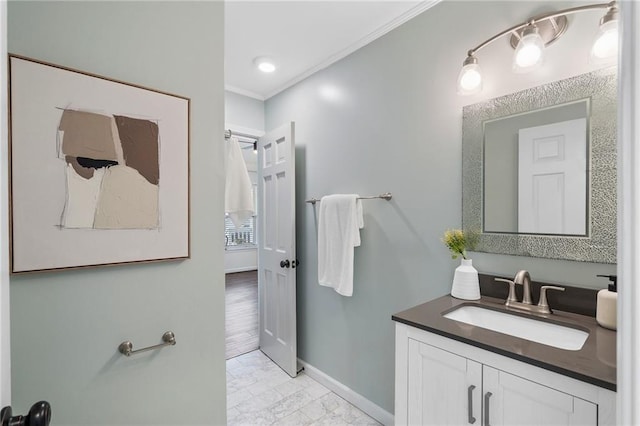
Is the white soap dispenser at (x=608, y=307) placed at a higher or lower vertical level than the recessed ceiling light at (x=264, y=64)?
lower

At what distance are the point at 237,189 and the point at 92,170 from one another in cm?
117

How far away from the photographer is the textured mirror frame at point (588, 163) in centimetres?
117

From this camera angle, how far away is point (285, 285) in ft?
8.68

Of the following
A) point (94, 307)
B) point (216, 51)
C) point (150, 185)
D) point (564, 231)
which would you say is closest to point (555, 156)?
point (564, 231)

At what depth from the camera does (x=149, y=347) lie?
42.7 inches

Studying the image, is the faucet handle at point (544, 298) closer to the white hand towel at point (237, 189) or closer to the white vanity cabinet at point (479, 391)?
the white vanity cabinet at point (479, 391)

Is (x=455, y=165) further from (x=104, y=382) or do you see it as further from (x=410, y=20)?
(x=104, y=382)

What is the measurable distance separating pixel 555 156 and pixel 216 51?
1.50 meters

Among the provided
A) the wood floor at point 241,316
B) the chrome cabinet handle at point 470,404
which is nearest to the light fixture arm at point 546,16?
the chrome cabinet handle at point 470,404

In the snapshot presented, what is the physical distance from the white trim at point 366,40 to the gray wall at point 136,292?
1.12m

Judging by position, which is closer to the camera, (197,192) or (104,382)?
(104,382)

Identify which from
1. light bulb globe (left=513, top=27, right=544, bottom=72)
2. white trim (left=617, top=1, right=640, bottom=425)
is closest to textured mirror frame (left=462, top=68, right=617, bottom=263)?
light bulb globe (left=513, top=27, right=544, bottom=72)

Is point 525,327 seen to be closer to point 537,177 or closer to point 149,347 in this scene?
point 537,177

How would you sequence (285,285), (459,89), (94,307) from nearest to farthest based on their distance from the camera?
(94,307) < (459,89) < (285,285)
